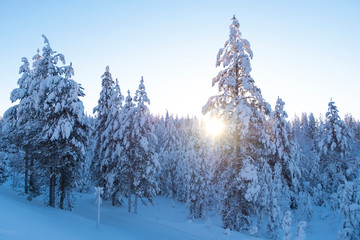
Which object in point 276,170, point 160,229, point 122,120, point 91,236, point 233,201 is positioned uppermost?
point 122,120

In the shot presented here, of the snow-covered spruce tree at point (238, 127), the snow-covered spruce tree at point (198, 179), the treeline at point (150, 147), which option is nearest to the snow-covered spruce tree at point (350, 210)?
the treeline at point (150, 147)

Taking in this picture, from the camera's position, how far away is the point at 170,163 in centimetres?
5459

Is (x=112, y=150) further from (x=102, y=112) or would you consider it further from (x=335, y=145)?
(x=335, y=145)

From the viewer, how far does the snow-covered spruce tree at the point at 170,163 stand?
54000 mm

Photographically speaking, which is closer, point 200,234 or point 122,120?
point 200,234

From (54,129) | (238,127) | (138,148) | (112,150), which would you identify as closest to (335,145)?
(238,127)

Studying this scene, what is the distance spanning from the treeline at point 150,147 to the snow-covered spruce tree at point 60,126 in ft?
0.26

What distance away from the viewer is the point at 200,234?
16.0 m

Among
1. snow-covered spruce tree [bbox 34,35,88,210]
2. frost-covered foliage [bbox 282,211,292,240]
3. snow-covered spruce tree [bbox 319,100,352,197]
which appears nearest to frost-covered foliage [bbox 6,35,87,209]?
snow-covered spruce tree [bbox 34,35,88,210]

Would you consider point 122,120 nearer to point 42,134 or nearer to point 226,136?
point 42,134

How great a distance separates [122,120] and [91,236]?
17.2m

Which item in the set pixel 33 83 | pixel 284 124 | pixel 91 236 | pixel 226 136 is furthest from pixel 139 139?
pixel 284 124

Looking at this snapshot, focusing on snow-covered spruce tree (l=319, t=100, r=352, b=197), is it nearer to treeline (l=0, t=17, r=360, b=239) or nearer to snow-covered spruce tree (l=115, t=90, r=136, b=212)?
treeline (l=0, t=17, r=360, b=239)

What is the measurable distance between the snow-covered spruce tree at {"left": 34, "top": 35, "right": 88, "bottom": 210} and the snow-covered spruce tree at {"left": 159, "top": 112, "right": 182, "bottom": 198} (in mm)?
33824
